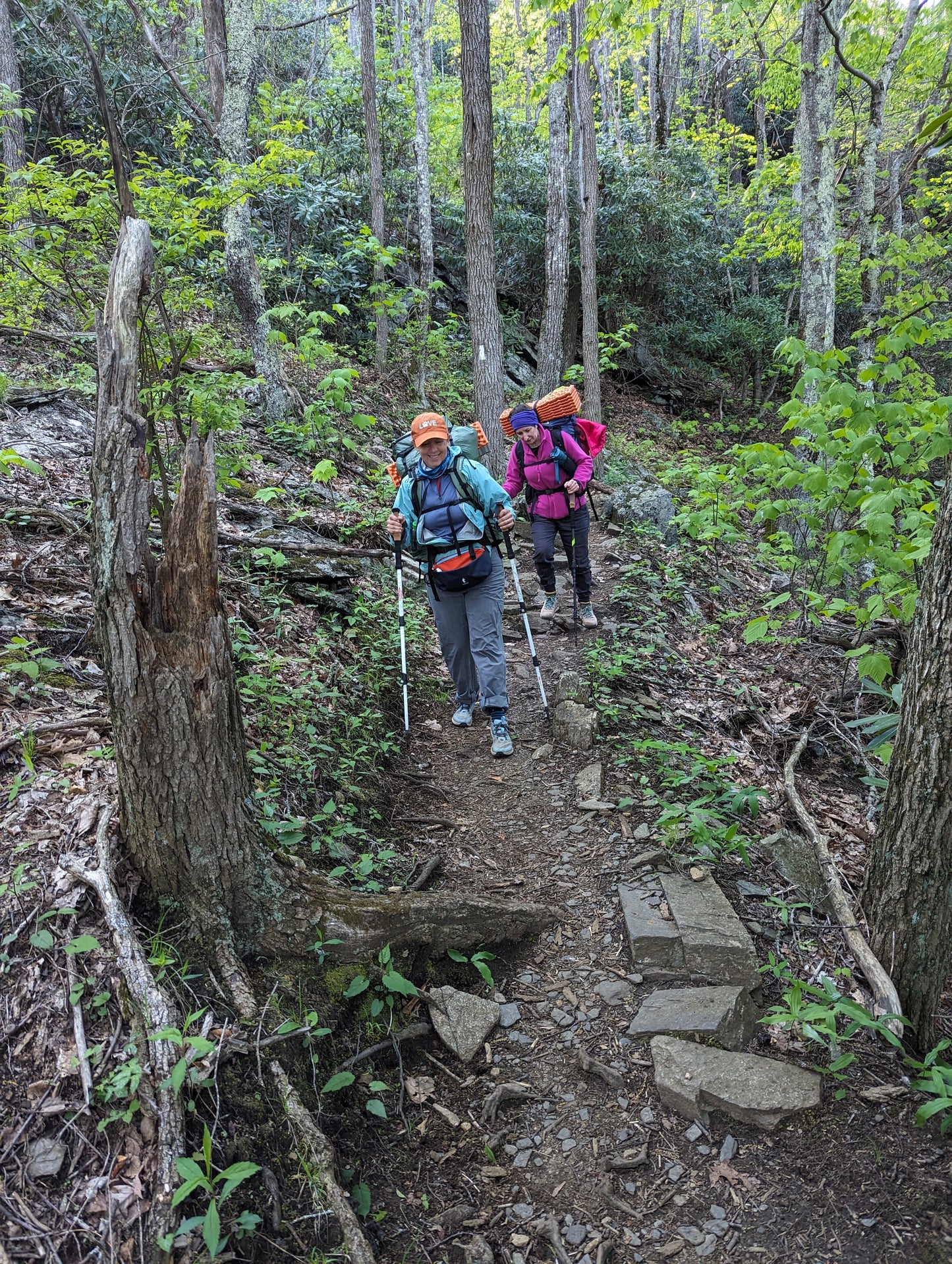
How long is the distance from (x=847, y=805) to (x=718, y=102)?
31.8 meters

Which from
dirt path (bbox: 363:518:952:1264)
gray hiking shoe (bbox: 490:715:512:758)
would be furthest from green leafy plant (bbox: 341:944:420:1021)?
gray hiking shoe (bbox: 490:715:512:758)

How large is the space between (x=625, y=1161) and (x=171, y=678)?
2550mm

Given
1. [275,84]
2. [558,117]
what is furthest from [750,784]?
[275,84]

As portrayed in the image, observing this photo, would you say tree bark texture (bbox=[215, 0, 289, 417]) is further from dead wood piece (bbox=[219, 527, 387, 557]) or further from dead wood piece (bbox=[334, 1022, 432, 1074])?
dead wood piece (bbox=[334, 1022, 432, 1074])

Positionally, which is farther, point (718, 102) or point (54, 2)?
point (718, 102)

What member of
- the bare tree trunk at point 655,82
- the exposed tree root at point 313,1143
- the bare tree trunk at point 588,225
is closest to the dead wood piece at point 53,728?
the exposed tree root at point 313,1143

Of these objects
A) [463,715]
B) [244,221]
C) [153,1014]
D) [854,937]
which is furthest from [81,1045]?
[244,221]

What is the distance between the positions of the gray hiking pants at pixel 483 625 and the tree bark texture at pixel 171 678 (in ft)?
9.62

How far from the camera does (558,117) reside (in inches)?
506

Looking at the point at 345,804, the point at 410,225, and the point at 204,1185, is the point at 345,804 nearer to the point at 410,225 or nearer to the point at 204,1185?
the point at 204,1185

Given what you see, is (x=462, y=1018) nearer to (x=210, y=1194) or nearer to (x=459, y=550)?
(x=210, y=1194)

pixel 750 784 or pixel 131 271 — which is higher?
pixel 131 271

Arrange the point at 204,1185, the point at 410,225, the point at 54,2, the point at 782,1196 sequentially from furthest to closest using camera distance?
the point at 410,225, the point at 54,2, the point at 782,1196, the point at 204,1185

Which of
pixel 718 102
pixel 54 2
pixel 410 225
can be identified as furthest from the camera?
pixel 718 102
